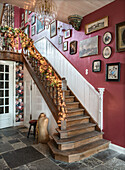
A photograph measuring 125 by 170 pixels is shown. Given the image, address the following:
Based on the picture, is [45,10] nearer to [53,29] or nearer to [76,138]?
[76,138]

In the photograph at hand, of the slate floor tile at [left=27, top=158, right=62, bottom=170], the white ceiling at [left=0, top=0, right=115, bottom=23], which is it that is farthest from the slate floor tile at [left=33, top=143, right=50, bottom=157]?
the white ceiling at [left=0, top=0, right=115, bottom=23]

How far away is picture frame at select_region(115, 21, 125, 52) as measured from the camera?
3.15 metres

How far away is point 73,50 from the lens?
448 centimetres

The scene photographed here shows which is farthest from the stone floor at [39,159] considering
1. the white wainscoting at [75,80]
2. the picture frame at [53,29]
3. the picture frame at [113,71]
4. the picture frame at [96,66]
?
the picture frame at [53,29]

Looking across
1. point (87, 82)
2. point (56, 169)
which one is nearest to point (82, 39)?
point (87, 82)

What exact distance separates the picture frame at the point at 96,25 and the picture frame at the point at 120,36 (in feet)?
1.18

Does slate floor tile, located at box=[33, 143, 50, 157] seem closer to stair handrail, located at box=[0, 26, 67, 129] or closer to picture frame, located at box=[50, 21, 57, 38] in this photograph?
stair handrail, located at box=[0, 26, 67, 129]

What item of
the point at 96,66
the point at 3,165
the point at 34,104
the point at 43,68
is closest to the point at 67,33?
the point at 43,68

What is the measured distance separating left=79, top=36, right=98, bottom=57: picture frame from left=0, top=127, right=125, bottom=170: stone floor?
2451mm

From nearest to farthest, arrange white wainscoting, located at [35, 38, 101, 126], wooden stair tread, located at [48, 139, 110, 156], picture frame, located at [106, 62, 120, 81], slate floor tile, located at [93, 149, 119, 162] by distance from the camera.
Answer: wooden stair tread, located at [48, 139, 110, 156]
slate floor tile, located at [93, 149, 119, 162]
picture frame, located at [106, 62, 120, 81]
white wainscoting, located at [35, 38, 101, 126]

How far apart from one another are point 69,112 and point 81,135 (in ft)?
2.24

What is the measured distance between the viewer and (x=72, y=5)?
346 centimetres

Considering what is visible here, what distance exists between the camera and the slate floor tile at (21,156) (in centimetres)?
273

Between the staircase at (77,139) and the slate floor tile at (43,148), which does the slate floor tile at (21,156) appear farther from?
the staircase at (77,139)
